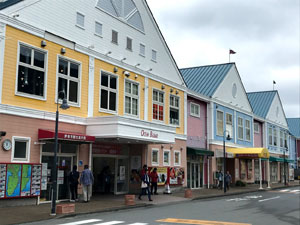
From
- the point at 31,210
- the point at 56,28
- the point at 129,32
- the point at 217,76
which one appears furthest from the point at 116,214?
the point at 217,76

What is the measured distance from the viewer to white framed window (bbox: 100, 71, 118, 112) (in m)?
21.0

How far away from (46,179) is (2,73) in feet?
15.9

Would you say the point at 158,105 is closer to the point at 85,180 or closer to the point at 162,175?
the point at 162,175

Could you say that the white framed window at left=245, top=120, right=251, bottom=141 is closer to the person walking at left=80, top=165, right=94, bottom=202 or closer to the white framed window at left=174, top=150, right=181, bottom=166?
the white framed window at left=174, top=150, right=181, bottom=166

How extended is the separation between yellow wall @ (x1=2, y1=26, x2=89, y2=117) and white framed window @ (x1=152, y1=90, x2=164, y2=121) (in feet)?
21.8

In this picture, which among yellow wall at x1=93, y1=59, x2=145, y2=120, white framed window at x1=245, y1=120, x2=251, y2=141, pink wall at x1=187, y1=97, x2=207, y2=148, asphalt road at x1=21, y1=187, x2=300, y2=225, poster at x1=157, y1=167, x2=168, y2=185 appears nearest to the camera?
asphalt road at x1=21, y1=187, x2=300, y2=225

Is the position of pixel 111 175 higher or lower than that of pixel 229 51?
lower

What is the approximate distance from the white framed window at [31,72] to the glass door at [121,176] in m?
7.64

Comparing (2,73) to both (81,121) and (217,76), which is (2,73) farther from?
(217,76)

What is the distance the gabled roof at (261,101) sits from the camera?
49.8 m

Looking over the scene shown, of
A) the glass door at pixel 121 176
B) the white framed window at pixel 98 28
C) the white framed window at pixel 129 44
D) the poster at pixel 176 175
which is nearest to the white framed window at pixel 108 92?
the white framed window at pixel 98 28

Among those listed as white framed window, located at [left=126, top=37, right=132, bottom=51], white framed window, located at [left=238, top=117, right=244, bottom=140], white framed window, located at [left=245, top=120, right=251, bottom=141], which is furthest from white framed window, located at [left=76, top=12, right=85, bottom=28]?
white framed window, located at [left=245, top=120, right=251, bottom=141]

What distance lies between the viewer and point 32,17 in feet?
55.9

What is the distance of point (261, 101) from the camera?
52094 millimetres
